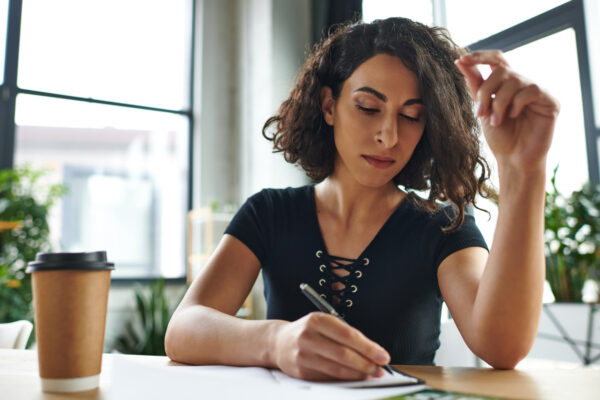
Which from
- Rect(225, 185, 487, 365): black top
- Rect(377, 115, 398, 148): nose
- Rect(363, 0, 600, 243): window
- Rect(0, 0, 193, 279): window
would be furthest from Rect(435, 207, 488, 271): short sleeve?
Rect(0, 0, 193, 279): window

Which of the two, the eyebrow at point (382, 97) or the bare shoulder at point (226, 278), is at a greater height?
the eyebrow at point (382, 97)

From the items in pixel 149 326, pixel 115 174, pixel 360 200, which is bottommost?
pixel 149 326

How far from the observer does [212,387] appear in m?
0.58

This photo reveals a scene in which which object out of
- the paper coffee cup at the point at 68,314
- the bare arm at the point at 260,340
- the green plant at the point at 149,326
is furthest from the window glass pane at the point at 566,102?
the green plant at the point at 149,326

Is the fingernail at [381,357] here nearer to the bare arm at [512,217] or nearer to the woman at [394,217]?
the woman at [394,217]

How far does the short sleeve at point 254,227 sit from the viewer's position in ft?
3.94

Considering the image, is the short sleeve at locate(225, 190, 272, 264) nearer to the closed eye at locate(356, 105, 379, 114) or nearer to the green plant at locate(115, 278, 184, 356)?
the closed eye at locate(356, 105, 379, 114)

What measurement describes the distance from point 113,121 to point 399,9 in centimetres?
239

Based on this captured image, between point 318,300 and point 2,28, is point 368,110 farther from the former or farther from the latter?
point 2,28

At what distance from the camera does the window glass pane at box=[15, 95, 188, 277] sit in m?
3.71

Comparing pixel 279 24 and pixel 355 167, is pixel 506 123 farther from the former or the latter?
pixel 279 24

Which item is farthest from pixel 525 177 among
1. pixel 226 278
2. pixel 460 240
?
pixel 226 278

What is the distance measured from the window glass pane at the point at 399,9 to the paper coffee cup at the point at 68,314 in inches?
119

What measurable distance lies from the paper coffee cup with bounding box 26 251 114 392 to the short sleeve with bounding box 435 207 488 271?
75 centimetres
